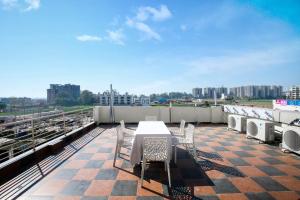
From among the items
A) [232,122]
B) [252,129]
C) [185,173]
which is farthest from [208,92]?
[185,173]

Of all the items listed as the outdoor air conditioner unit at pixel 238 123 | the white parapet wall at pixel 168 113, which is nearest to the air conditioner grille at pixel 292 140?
the outdoor air conditioner unit at pixel 238 123

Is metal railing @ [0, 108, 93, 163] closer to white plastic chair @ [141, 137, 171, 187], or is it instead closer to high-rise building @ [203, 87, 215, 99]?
white plastic chair @ [141, 137, 171, 187]

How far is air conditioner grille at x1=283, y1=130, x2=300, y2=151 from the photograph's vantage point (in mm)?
4559

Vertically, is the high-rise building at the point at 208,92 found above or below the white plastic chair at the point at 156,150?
above

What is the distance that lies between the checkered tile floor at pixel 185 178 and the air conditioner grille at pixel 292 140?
0.23 m

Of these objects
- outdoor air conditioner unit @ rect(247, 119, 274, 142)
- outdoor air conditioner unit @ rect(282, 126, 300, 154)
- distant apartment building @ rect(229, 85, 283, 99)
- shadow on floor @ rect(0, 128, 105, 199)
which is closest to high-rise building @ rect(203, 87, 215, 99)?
distant apartment building @ rect(229, 85, 283, 99)

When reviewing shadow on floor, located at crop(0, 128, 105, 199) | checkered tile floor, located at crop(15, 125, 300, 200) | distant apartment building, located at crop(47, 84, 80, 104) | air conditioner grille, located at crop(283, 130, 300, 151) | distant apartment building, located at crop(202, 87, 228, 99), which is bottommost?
checkered tile floor, located at crop(15, 125, 300, 200)

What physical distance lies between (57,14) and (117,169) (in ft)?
17.8

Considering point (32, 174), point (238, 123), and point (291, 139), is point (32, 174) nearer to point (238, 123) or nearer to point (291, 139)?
point (291, 139)

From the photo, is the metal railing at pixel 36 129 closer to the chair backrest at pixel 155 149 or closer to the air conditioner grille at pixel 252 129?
the chair backrest at pixel 155 149

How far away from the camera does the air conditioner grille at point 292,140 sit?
179 inches

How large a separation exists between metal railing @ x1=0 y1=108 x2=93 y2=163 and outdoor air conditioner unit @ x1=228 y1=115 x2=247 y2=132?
5.89m

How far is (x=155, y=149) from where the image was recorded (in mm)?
3205

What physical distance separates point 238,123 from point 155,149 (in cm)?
529
